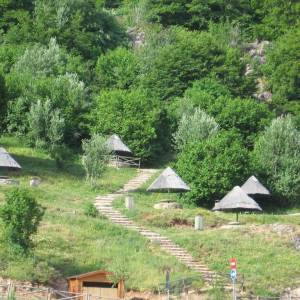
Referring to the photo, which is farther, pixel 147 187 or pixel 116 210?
pixel 147 187

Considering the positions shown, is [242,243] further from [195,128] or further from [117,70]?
[117,70]

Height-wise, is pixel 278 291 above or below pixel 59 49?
below

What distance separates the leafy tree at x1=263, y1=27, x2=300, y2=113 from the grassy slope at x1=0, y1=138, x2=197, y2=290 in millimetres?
28302

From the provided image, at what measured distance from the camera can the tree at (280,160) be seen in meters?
69.7

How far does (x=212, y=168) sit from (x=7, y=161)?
12.0 m

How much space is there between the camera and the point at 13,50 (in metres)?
88.8

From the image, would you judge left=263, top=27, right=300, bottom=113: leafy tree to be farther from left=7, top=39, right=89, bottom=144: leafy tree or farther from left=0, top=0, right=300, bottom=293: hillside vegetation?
left=7, top=39, right=89, bottom=144: leafy tree

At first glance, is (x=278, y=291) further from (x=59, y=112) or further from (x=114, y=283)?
(x=59, y=112)

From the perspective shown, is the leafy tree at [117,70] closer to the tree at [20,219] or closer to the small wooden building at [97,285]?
the tree at [20,219]

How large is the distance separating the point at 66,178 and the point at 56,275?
20959mm

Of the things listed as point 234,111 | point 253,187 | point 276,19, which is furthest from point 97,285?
point 276,19

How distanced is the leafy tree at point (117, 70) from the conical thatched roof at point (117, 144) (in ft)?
44.9

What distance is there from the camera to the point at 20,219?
48312mm

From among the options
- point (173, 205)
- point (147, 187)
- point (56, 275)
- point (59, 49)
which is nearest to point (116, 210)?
point (173, 205)
